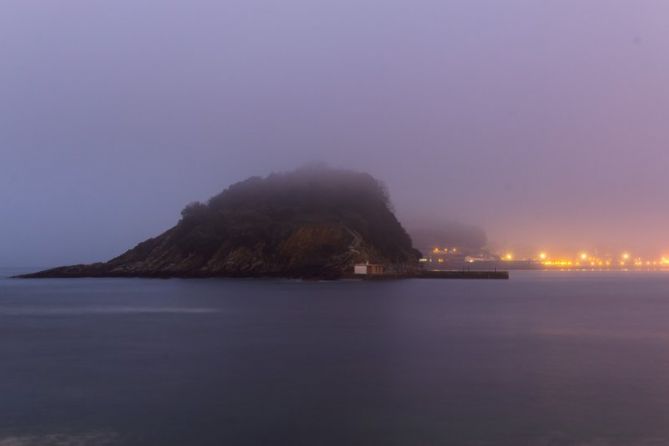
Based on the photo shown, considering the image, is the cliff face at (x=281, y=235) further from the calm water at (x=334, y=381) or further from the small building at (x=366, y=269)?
the calm water at (x=334, y=381)

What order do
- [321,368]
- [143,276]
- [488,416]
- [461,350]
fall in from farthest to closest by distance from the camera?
[143,276], [461,350], [321,368], [488,416]

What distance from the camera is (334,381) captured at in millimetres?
17641

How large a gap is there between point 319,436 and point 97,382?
26.9 ft

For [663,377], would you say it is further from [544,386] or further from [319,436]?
[319,436]

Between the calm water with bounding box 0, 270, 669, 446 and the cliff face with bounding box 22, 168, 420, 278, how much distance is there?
6259 centimetres

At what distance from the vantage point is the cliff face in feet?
327

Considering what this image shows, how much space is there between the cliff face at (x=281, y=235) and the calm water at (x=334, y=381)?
62585 millimetres

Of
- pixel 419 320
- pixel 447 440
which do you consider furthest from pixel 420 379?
pixel 419 320

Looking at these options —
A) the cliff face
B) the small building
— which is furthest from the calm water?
the cliff face

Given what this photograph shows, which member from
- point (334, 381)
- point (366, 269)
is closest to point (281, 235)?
point (366, 269)

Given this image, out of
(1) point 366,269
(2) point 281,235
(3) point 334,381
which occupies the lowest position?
(3) point 334,381

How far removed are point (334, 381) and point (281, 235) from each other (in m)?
87.1

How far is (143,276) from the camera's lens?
110 m

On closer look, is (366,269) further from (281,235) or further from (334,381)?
(334,381)
